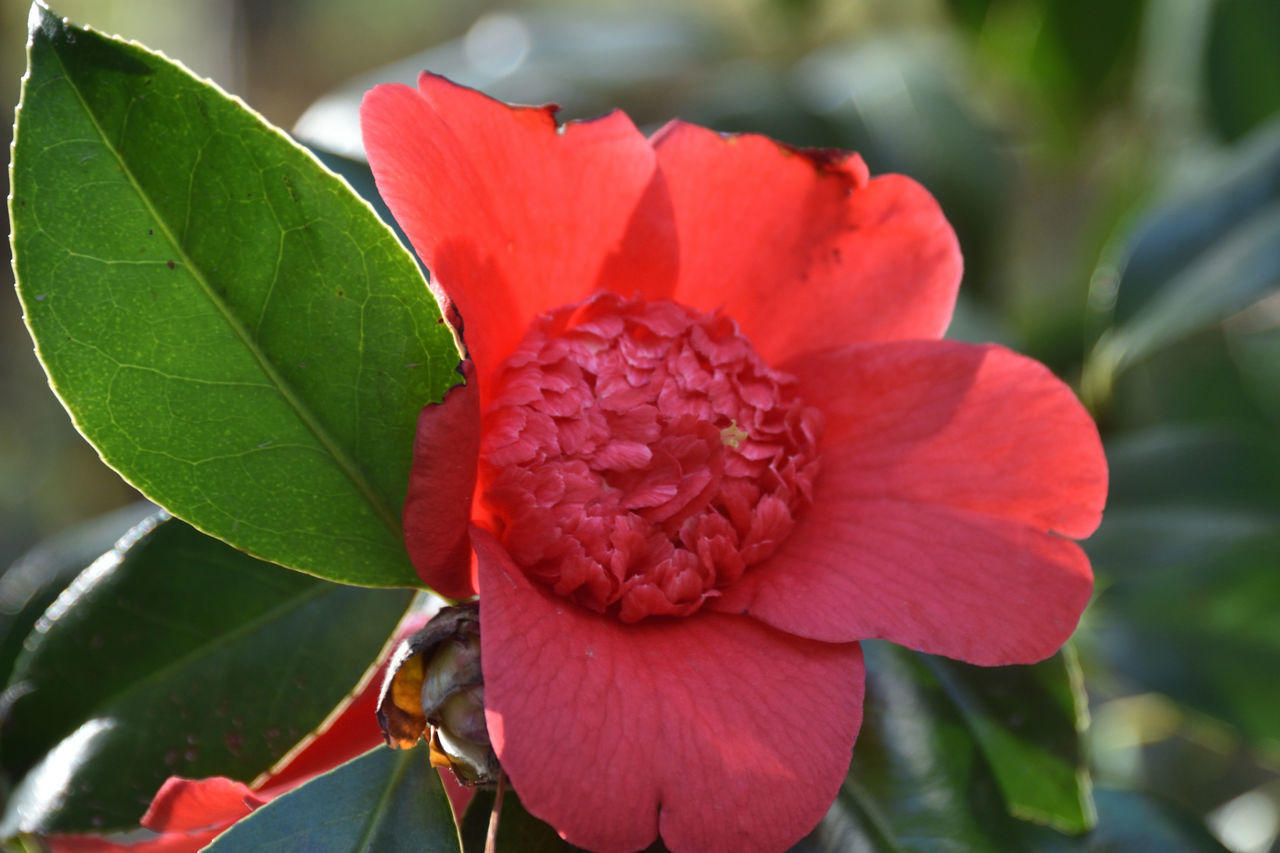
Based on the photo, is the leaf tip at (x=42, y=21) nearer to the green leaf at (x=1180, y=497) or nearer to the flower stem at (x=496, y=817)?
the flower stem at (x=496, y=817)

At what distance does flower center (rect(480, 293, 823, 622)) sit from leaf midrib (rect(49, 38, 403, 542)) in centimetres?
6

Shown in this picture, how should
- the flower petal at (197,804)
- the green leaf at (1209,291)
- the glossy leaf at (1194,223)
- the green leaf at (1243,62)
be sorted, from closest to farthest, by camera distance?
the flower petal at (197,804), the green leaf at (1209,291), the glossy leaf at (1194,223), the green leaf at (1243,62)

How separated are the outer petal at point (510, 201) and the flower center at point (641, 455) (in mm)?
31

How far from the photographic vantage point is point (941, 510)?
23.7 inches

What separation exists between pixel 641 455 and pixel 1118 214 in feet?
4.19

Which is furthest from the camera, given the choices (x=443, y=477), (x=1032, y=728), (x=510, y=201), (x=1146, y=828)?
(x=1146, y=828)

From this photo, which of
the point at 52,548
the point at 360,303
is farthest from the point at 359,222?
the point at 52,548

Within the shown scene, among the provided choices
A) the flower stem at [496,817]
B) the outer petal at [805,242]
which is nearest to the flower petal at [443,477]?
the flower stem at [496,817]

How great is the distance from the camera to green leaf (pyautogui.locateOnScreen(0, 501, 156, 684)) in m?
0.82

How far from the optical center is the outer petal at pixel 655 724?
45 centimetres

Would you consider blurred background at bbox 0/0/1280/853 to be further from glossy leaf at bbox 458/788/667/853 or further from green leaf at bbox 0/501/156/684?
glossy leaf at bbox 458/788/667/853

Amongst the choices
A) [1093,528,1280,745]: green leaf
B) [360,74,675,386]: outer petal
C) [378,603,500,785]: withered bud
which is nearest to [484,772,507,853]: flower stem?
[378,603,500,785]: withered bud

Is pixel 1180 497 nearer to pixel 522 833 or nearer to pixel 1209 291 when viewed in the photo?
pixel 1209 291

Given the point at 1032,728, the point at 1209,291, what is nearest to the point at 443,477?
the point at 1032,728
